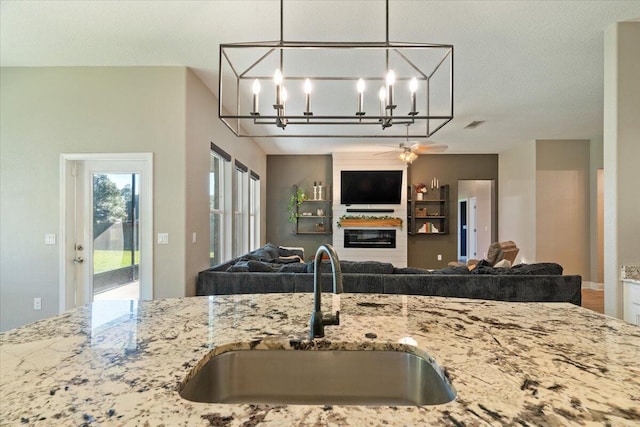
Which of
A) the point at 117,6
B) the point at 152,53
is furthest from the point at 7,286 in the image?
the point at 117,6

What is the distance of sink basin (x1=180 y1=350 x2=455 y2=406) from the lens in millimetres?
1036

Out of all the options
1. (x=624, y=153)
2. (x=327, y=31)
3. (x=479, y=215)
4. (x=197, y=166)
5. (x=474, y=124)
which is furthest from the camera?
(x=479, y=215)

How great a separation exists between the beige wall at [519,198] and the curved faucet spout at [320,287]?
680cm

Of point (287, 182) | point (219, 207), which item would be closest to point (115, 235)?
point (219, 207)

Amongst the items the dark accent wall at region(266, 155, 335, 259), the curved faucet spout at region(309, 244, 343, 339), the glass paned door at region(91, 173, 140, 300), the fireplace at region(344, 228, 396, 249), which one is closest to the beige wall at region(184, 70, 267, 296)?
the glass paned door at region(91, 173, 140, 300)

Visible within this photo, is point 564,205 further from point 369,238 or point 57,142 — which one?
point 57,142

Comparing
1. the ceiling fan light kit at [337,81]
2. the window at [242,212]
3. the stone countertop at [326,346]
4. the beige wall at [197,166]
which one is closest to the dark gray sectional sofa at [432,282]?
the beige wall at [197,166]

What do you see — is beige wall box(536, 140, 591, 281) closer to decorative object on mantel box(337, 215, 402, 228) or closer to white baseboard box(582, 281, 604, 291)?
white baseboard box(582, 281, 604, 291)

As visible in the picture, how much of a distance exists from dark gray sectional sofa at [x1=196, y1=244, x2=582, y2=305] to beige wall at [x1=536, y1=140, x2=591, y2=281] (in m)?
3.65

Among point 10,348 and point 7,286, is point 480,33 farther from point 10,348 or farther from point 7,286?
point 7,286

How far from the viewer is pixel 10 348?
1014 millimetres

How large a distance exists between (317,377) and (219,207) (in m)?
4.30

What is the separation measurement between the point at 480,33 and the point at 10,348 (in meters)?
3.40

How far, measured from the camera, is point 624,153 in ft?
8.52
